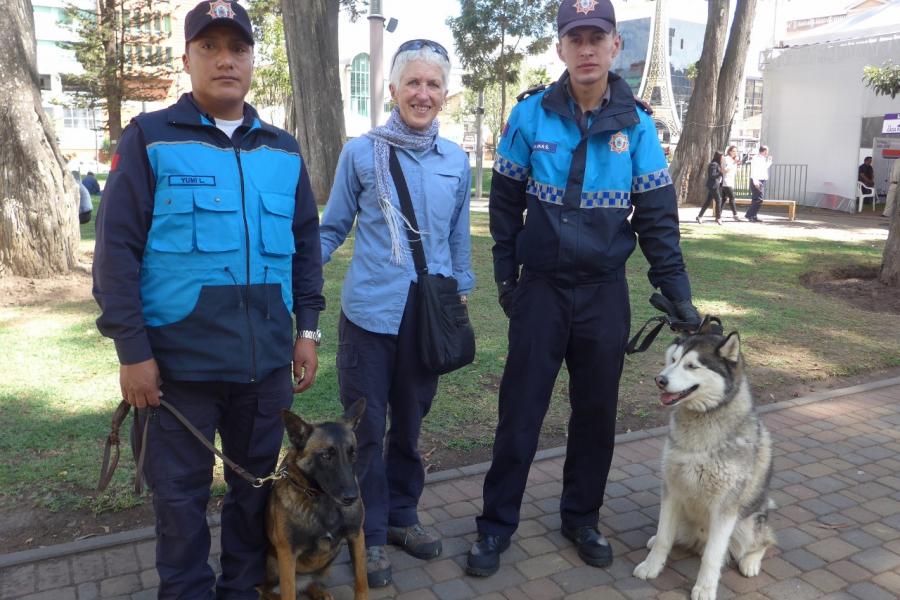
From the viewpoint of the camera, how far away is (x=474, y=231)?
14.6 meters

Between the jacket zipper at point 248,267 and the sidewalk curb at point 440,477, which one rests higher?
the jacket zipper at point 248,267

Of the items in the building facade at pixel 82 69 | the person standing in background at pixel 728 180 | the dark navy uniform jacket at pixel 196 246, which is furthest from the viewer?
the building facade at pixel 82 69

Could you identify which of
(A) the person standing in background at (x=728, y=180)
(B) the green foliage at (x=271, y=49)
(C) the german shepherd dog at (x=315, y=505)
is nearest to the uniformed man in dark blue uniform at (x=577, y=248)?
(C) the german shepherd dog at (x=315, y=505)

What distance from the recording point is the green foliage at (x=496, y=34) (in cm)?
2845

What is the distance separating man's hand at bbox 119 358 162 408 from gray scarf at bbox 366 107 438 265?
3.79 ft

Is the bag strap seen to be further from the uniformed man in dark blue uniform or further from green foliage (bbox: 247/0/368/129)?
green foliage (bbox: 247/0/368/129)

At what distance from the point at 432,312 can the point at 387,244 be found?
37 centimetres

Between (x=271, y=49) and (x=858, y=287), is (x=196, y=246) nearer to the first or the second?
(x=858, y=287)

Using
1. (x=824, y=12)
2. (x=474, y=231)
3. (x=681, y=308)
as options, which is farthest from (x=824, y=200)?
(x=824, y=12)

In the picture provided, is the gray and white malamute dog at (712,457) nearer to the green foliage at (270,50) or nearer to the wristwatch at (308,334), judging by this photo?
the wristwatch at (308,334)

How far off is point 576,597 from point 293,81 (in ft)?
50.9

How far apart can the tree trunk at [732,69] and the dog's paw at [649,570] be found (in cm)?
1923

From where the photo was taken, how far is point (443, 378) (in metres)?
6.09

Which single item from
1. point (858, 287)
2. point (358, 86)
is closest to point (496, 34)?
point (858, 287)
